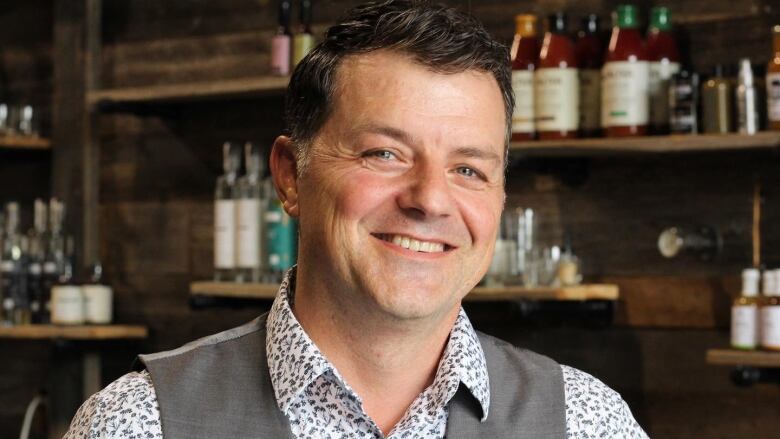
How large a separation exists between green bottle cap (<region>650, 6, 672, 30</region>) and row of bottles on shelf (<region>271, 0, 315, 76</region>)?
0.77 meters

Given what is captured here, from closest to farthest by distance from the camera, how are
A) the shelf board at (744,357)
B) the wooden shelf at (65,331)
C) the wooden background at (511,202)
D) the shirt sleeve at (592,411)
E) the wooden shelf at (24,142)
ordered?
the shirt sleeve at (592,411) < the shelf board at (744,357) < the wooden background at (511,202) < the wooden shelf at (65,331) < the wooden shelf at (24,142)

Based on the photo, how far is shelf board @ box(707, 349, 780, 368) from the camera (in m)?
2.36

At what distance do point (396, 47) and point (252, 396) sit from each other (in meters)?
0.36

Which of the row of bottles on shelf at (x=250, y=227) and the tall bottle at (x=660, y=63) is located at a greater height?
the tall bottle at (x=660, y=63)

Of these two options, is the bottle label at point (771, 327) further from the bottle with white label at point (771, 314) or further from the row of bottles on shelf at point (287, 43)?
the row of bottles on shelf at point (287, 43)

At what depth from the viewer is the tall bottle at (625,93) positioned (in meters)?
2.49

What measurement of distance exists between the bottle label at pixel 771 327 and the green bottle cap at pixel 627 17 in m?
0.61

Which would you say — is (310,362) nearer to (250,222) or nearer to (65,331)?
(250,222)

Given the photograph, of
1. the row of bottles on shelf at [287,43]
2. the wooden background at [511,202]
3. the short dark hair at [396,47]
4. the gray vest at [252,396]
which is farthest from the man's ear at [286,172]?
the row of bottles on shelf at [287,43]

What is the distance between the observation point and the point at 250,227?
2.96 m

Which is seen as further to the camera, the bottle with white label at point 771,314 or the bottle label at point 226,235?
the bottle label at point 226,235

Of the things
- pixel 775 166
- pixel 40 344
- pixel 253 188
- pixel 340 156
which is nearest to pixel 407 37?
pixel 340 156

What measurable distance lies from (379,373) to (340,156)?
0.69 feet

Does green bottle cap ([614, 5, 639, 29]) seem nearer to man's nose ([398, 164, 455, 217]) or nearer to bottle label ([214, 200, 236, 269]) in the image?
bottle label ([214, 200, 236, 269])
